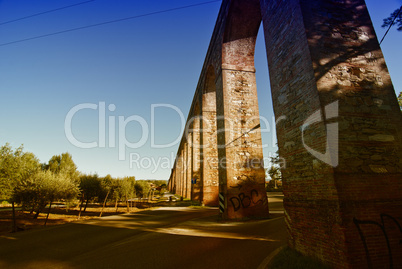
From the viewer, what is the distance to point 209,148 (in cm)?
1470

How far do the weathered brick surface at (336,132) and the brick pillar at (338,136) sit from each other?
0.02 m

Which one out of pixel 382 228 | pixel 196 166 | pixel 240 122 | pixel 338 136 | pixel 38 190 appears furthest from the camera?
pixel 196 166

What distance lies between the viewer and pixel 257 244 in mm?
4453

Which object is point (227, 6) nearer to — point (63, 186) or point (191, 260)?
point (191, 260)

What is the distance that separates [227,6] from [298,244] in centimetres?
1012

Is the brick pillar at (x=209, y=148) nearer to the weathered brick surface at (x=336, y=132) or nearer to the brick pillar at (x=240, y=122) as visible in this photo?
Result: the brick pillar at (x=240, y=122)

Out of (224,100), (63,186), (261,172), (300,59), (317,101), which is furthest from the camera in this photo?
(63,186)

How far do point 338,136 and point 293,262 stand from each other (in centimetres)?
228

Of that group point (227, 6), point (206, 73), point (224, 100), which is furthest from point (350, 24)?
point (206, 73)

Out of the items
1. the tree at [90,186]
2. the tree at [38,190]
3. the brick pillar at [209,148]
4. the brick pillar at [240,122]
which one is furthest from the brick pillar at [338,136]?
the tree at [90,186]

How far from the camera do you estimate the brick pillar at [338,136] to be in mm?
2676

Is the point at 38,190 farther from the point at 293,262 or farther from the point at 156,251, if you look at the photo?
the point at 293,262

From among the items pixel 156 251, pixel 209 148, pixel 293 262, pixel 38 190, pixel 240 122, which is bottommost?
pixel 156 251

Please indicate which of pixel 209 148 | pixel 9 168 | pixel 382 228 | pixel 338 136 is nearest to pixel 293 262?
pixel 382 228
